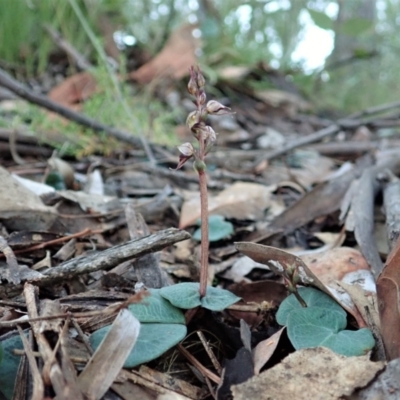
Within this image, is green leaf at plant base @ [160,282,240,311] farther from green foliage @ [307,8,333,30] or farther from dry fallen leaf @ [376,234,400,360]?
green foliage @ [307,8,333,30]

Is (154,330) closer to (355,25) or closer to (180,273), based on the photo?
(180,273)

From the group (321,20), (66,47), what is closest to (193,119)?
(66,47)

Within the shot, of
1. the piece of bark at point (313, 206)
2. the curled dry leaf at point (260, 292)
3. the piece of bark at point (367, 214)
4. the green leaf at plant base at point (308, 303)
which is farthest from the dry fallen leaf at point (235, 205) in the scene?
the green leaf at plant base at point (308, 303)

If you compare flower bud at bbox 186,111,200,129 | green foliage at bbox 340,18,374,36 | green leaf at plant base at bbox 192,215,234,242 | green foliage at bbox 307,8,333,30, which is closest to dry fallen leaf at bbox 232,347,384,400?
flower bud at bbox 186,111,200,129

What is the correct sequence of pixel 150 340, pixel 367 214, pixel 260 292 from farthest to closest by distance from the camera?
pixel 367 214
pixel 260 292
pixel 150 340

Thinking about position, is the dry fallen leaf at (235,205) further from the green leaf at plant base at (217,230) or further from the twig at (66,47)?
the twig at (66,47)
